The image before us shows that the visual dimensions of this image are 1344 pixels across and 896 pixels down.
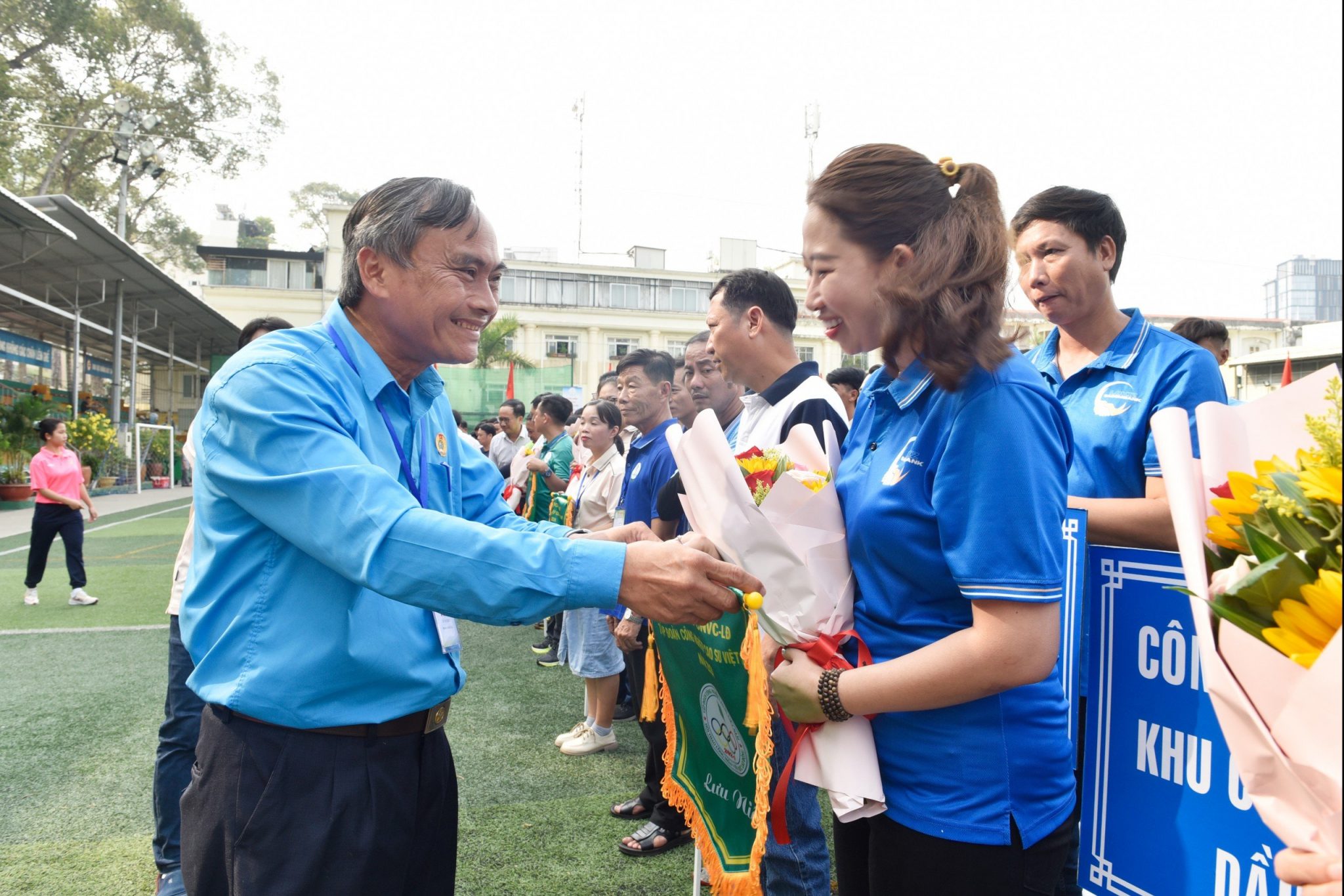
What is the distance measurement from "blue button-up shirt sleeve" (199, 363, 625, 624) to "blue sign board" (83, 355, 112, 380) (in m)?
28.4

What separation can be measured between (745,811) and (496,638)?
5670mm

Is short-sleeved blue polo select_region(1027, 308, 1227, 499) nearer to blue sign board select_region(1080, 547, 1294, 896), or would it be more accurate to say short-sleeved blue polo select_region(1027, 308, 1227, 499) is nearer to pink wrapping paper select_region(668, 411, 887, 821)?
blue sign board select_region(1080, 547, 1294, 896)

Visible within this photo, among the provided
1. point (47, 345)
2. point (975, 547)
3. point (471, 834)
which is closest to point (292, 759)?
point (975, 547)

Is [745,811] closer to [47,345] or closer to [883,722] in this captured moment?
[883,722]

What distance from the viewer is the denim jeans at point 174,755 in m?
2.97

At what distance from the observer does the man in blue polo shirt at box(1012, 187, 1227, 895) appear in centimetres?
207

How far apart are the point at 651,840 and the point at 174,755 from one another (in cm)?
184

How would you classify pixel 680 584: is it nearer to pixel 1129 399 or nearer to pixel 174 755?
pixel 1129 399

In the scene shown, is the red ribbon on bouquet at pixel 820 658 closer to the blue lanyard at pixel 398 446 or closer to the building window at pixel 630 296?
the blue lanyard at pixel 398 446

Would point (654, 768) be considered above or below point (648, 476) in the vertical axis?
below

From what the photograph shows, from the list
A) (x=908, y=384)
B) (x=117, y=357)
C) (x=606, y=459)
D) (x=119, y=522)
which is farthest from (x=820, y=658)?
(x=117, y=357)

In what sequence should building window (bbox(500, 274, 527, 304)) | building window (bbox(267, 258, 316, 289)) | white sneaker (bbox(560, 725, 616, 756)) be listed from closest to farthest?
white sneaker (bbox(560, 725, 616, 756)) → building window (bbox(267, 258, 316, 289)) → building window (bbox(500, 274, 527, 304))

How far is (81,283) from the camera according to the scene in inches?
756

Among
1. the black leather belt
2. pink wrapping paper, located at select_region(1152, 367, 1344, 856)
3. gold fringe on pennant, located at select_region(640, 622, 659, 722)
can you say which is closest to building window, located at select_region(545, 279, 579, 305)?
gold fringe on pennant, located at select_region(640, 622, 659, 722)
